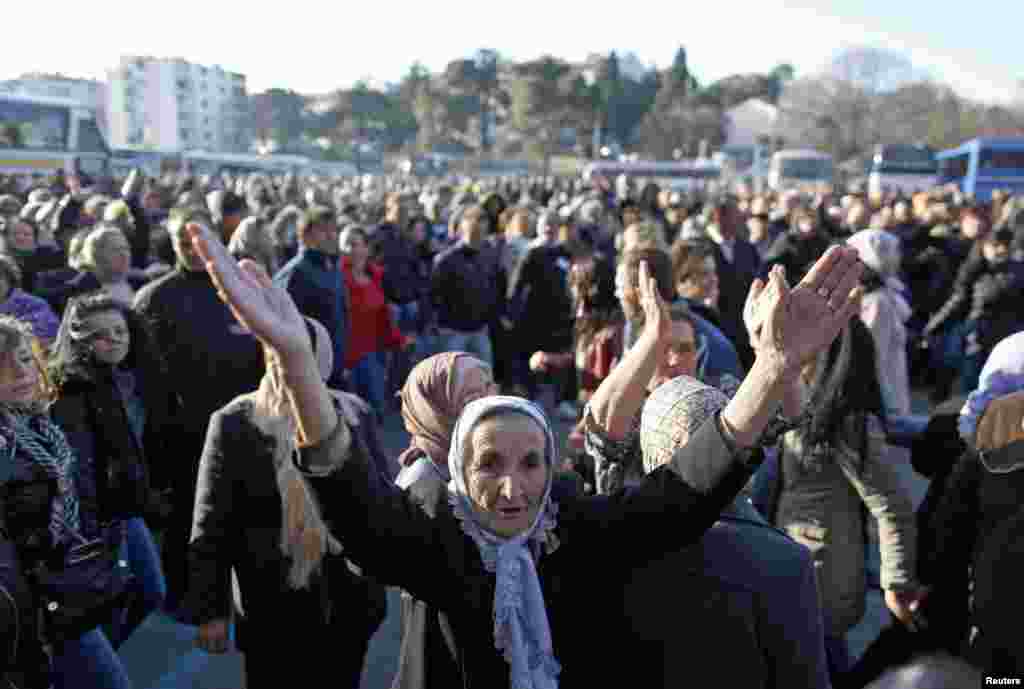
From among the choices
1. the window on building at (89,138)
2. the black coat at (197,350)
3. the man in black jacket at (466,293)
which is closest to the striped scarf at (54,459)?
the black coat at (197,350)

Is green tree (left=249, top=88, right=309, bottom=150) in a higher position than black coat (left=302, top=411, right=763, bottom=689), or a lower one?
higher

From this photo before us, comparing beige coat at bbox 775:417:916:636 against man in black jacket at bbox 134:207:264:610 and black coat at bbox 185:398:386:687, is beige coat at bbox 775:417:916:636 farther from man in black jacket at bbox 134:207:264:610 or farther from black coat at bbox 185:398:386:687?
man in black jacket at bbox 134:207:264:610

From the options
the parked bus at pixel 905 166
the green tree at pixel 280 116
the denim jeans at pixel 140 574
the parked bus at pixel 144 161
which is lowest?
the denim jeans at pixel 140 574

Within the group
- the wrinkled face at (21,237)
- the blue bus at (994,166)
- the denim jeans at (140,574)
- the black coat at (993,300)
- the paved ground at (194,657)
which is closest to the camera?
the denim jeans at (140,574)

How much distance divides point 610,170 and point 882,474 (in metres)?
40.4

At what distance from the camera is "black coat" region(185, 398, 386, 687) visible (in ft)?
8.95

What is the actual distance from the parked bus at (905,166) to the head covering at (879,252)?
2838 cm

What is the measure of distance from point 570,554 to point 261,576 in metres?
1.33

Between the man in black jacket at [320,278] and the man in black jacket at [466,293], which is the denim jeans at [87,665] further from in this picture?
the man in black jacket at [466,293]

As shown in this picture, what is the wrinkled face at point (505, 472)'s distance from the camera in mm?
1736

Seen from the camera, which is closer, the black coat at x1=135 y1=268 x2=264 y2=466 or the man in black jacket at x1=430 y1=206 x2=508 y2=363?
the black coat at x1=135 y1=268 x2=264 y2=466

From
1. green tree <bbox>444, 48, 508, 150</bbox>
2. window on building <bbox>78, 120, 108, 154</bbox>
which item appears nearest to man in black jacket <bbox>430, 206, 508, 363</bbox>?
window on building <bbox>78, 120, 108, 154</bbox>

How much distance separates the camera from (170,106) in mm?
109125

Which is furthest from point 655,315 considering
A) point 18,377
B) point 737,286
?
point 737,286
